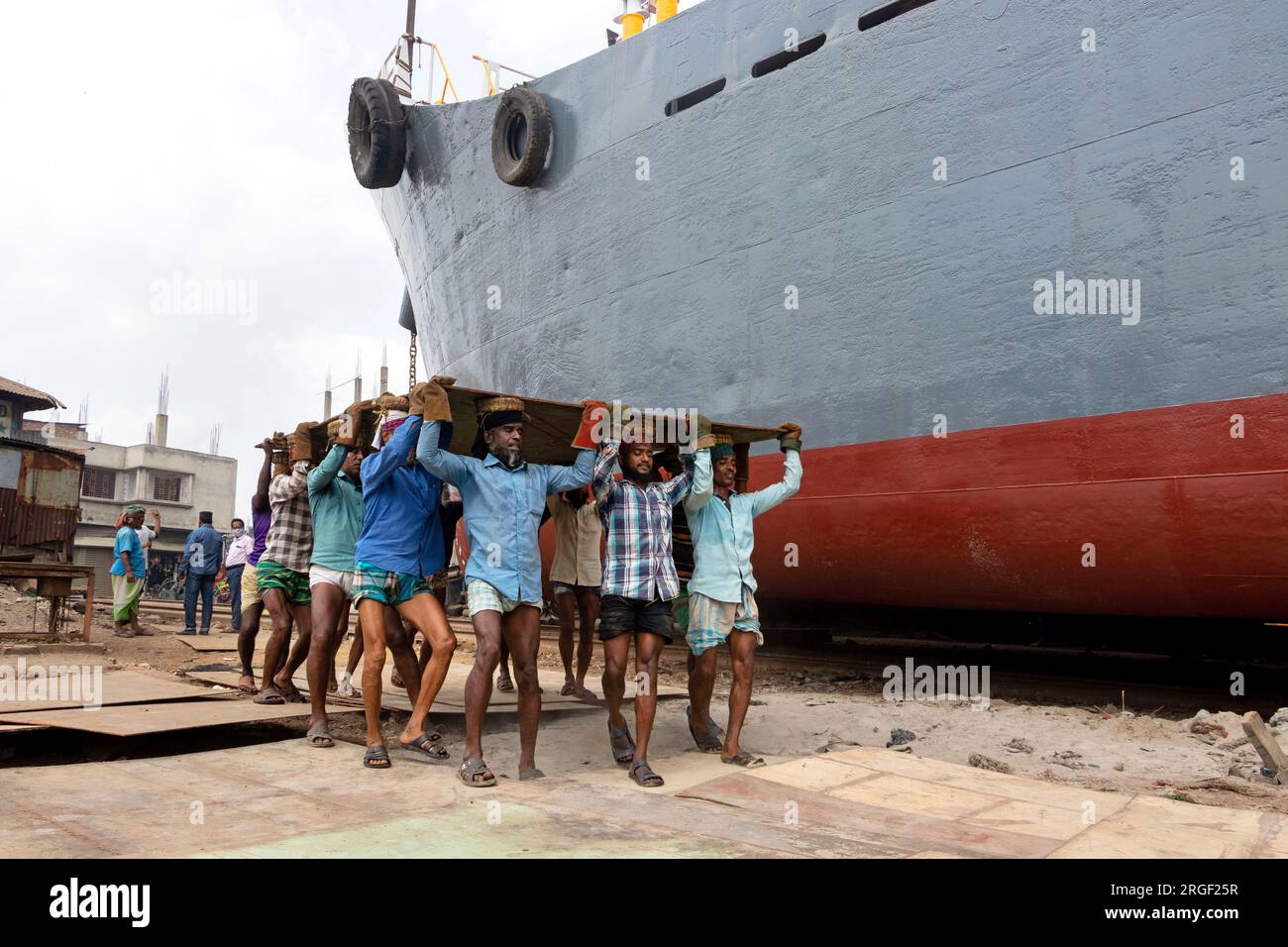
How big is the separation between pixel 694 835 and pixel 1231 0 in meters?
5.89

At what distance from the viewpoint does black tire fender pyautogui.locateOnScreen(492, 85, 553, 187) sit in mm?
9789

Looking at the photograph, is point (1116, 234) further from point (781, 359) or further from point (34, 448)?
point (34, 448)

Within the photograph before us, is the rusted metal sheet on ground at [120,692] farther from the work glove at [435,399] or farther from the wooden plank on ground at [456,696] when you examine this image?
the work glove at [435,399]

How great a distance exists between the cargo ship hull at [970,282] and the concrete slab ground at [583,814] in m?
2.39

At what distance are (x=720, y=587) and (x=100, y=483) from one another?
44.0 metres

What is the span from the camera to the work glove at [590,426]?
4.63m

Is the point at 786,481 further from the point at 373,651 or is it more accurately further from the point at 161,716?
the point at 161,716

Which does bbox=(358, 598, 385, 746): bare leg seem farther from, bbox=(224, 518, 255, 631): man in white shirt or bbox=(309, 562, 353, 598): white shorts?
bbox=(224, 518, 255, 631): man in white shirt

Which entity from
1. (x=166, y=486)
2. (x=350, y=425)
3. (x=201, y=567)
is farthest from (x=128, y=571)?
(x=166, y=486)

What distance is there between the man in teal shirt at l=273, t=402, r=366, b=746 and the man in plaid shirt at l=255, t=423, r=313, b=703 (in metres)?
0.46

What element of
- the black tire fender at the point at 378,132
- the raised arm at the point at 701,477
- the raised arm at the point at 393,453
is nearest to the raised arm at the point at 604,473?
the raised arm at the point at 701,477

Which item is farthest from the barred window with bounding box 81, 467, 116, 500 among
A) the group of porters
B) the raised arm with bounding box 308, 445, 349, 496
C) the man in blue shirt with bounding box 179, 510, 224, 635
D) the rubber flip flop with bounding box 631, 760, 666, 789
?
the rubber flip flop with bounding box 631, 760, 666, 789
